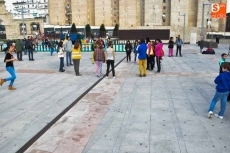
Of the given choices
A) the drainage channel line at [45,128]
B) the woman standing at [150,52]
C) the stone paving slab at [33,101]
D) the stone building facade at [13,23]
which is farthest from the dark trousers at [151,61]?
the stone building facade at [13,23]

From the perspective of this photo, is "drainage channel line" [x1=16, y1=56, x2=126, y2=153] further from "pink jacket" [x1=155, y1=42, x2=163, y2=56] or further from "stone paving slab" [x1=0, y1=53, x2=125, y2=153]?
"pink jacket" [x1=155, y1=42, x2=163, y2=56]

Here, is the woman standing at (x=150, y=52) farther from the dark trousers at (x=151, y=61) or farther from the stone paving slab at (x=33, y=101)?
the stone paving slab at (x=33, y=101)

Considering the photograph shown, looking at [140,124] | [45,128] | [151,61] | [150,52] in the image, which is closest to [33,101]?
[45,128]

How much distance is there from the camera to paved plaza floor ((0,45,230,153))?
519cm

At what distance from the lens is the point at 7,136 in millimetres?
5648

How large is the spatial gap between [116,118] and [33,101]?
3.28 metres

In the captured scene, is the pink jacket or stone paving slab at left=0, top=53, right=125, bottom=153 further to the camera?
the pink jacket

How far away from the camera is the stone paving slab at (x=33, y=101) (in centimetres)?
577

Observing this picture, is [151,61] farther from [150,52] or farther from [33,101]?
[33,101]

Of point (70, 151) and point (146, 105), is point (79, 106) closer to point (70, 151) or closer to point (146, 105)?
point (146, 105)

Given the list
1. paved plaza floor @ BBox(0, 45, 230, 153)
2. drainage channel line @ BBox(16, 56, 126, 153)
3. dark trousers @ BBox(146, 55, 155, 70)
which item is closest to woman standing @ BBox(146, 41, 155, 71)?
dark trousers @ BBox(146, 55, 155, 70)

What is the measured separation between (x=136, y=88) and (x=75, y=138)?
515cm

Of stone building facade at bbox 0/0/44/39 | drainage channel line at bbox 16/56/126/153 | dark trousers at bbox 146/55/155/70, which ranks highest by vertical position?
stone building facade at bbox 0/0/44/39

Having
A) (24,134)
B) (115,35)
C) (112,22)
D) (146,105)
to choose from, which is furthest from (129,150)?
(112,22)
